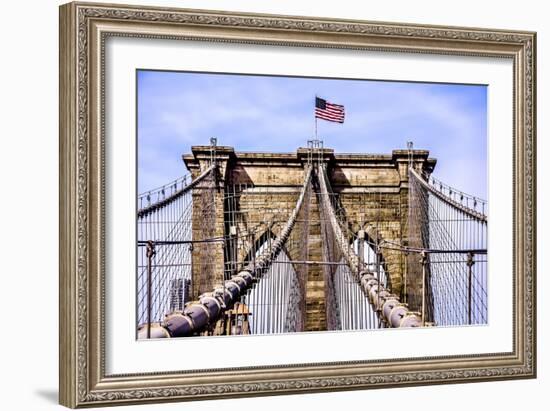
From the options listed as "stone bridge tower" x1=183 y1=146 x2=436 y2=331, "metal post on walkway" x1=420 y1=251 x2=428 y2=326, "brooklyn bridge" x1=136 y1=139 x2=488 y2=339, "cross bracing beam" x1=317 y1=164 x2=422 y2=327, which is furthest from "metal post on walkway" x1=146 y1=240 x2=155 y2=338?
"metal post on walkway" x1=420 y1=251 x2=428 y2=326

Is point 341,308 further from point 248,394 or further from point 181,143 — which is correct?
point 181,143

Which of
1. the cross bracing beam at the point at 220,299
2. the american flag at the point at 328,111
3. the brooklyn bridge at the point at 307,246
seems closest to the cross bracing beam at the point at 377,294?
the brooklyn bridge at the point at 307,246

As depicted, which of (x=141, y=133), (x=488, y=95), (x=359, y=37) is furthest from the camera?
(x=488, y=95)

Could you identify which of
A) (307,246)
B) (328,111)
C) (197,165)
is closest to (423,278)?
(307,246)

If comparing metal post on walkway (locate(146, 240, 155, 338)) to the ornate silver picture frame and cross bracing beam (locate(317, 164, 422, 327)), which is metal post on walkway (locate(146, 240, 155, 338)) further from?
cross bracing beam (locate(317, 164, 422, 327))

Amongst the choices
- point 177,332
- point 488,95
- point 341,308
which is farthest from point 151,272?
point 488,95

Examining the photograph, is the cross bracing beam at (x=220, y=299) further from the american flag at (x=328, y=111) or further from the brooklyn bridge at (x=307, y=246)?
the american flag at (x=328, y=111)

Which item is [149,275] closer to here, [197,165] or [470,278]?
[197,165]

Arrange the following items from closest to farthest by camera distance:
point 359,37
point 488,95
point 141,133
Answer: point 141,133 → point 359,37 → point 488,95
